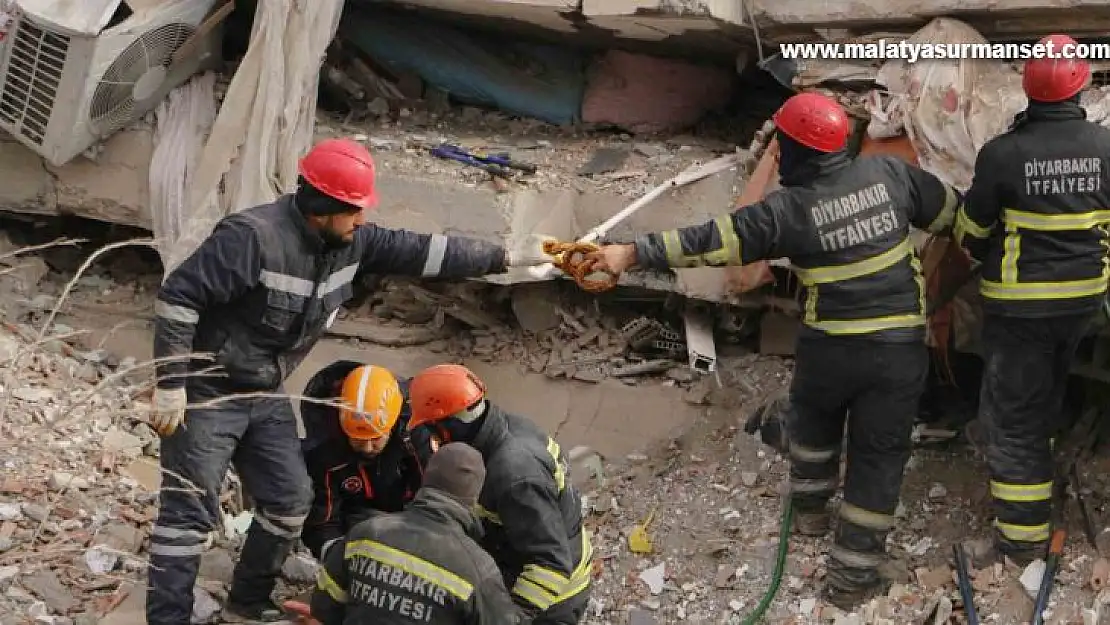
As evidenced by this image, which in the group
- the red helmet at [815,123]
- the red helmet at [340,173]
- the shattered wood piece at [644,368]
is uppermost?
the red helmet at [815,123]

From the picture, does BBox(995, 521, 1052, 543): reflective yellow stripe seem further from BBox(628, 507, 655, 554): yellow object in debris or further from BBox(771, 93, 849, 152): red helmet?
BBox(771, 93, 849, 152): red helmet

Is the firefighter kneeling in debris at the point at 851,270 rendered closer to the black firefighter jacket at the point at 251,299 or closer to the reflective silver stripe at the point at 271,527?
the black firefighter jacket at the point at 251,299

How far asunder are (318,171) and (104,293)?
3.22 m

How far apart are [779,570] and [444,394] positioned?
A: 1.75m

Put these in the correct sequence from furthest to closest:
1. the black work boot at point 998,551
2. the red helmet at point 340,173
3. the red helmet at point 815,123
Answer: the black work boot at point 998,551, the red helmet at point 815,123, the red helmet at point 340,173

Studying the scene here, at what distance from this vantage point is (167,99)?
671 centimetres

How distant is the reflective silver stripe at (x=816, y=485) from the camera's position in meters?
5.11

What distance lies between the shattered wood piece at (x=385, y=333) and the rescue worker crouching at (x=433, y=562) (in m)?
2.95

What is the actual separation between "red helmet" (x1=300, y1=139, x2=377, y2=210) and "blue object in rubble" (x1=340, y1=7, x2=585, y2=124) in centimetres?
296

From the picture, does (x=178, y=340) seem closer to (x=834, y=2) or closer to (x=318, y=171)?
(x=318, y=171)

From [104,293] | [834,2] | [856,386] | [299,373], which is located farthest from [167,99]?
[856,386]

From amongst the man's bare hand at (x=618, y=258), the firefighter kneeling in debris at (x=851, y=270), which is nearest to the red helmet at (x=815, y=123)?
the firefighter kneeling in debris at (x=851, y=270)

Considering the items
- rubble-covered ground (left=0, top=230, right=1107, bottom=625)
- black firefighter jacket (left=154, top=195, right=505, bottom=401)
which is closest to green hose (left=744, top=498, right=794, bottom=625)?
rubble-covered ground (left=0, top=230, right=1107, bottom=625)

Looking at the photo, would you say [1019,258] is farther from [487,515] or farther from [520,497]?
[487,515]
